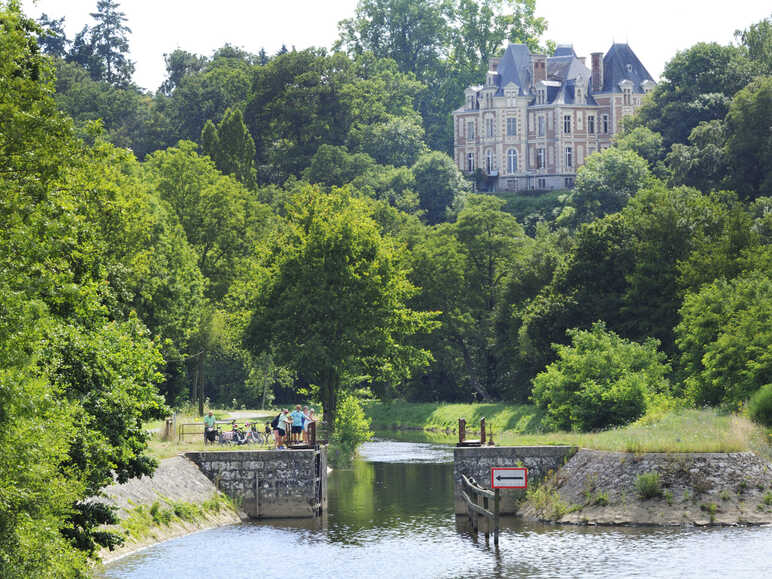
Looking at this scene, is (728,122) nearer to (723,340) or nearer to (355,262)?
(355,262)

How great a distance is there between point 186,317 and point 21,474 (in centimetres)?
5122

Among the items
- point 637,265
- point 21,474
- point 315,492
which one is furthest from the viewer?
point 637,265

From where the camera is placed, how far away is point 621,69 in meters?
169

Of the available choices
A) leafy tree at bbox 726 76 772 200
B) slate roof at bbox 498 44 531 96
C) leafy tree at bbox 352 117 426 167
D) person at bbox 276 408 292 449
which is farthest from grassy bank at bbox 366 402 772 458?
slate roof at bbox 498 44 531 96

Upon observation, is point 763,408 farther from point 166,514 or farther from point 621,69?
point 621,69

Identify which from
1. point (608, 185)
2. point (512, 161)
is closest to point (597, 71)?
point (512, 161)

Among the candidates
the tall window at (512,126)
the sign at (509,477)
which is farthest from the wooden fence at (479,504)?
the tall window at (512,126)

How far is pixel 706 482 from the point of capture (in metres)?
41.3

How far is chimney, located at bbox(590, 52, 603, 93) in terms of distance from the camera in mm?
168125

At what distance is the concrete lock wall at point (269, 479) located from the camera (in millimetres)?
46625

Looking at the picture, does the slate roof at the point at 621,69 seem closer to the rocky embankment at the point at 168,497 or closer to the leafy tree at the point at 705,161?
the leafy tree at the point at 705,161

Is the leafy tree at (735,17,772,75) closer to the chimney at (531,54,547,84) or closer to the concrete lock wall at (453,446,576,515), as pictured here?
the chimney at (531,54,547,84)

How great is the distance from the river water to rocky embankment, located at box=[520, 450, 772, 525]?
0.83 metres

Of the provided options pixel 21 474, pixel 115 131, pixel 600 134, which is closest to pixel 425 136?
pixel 600 134
